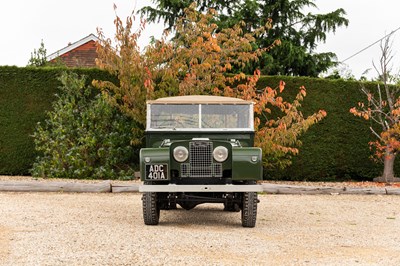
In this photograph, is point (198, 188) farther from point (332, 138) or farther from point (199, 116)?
point (332, 138)

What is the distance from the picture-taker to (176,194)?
8.30 meters

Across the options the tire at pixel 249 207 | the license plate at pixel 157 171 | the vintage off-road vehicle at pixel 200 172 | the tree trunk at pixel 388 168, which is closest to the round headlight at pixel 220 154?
the vintage off-road vehicle at pixel 200 172

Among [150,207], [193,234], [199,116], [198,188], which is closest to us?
[193,234]

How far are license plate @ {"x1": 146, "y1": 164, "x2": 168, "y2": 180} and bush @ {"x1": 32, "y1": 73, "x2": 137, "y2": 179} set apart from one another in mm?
7331

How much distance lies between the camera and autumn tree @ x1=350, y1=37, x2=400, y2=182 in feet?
52.3

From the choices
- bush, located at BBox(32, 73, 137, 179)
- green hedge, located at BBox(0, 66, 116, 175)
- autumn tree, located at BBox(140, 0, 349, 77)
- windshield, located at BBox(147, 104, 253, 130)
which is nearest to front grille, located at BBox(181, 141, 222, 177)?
windshield, located at BBox(147, 104, 253, 130)

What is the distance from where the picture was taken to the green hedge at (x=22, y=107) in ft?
52.1

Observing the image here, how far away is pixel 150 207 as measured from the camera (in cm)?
821

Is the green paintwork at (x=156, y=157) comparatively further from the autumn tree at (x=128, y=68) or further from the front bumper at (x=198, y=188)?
the autumn tree at (x=128, y=68)

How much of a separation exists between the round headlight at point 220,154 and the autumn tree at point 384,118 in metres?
8.47

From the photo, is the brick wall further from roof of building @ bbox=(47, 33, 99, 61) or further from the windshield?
the windshield

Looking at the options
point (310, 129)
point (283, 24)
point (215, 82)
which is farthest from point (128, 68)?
point (283, 24)

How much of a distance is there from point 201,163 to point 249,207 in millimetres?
834

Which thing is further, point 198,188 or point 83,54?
point 83,54
